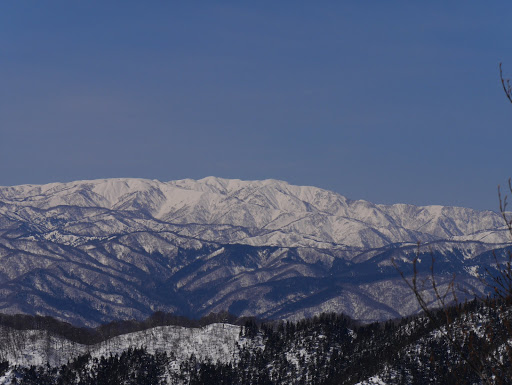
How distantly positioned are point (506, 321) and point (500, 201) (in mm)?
3731

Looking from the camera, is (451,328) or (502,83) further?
(502,83)

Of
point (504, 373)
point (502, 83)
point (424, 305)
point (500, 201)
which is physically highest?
point (502, 83)

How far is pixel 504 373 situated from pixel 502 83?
8867 millimetres

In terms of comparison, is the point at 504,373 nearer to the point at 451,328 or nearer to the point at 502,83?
the point at 451,328

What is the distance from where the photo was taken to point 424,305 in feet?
71.6

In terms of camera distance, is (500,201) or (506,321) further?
(500,201)

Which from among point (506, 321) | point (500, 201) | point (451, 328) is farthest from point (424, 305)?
point (500, 201)

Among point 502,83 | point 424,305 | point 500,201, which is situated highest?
point 502,83

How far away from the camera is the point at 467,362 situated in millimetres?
21891

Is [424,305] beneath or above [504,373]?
above

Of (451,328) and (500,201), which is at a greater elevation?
(500,201)

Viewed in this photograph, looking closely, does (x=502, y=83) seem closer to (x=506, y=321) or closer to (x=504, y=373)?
(x=506, y=321)

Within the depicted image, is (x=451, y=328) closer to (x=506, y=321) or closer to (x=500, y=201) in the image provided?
(x=506, y=321)

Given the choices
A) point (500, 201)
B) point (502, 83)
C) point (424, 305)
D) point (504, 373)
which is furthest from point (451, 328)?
point (502, 83)
